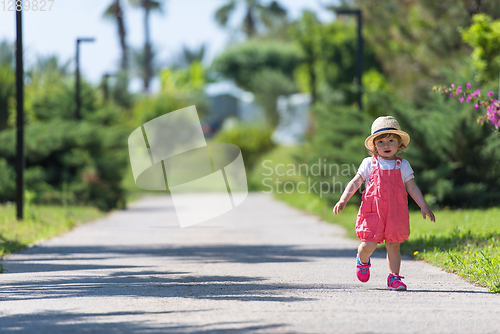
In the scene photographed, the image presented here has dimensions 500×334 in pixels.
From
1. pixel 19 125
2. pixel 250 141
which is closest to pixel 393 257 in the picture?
pixel 19 125

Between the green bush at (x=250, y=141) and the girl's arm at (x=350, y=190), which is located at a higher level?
the girl's arm at (x=350, y=190)

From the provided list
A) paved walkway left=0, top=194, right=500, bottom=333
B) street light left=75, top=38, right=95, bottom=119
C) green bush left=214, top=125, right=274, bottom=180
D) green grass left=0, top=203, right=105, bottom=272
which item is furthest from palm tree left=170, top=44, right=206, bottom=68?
paved walkway left=0, top=194, right=500, bottom=333

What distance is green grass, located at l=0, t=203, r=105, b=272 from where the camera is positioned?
11453mm

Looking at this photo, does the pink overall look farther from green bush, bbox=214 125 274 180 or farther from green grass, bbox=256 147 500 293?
green bush, bbox=214 125 274 180

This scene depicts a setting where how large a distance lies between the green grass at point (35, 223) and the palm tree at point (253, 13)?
153 feet

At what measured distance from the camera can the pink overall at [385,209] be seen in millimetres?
6733

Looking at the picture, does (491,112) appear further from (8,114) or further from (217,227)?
(8,114)

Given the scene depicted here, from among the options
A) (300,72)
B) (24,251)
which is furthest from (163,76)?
(24,251)

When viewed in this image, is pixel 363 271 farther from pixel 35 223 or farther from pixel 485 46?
pixel 485 46

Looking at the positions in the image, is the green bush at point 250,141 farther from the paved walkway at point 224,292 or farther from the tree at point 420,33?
the paved walkway at point 224,292

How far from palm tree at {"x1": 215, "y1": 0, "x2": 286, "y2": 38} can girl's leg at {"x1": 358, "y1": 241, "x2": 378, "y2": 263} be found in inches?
2277

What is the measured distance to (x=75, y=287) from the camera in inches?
279

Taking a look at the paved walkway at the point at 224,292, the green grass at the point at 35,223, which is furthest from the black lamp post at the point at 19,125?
the paved walkway at the point at 224,292

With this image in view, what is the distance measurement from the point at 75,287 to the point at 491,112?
520 cm
